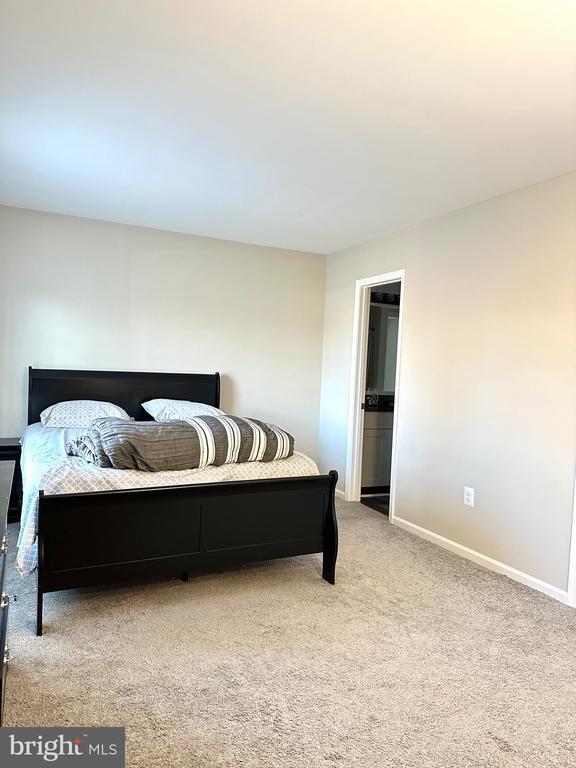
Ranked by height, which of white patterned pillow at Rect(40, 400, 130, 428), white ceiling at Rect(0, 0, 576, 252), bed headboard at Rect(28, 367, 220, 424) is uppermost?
white ceiling at Rect(0, 0, 576, 252)

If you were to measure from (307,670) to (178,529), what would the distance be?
3.02 ft

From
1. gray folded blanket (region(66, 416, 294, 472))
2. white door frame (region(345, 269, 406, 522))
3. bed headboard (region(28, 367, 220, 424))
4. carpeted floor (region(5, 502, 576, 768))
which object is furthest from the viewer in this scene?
white door frame (region(345, 269, 406, 522))

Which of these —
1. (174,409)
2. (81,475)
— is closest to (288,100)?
(81,475)

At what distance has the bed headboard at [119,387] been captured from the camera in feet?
14.1

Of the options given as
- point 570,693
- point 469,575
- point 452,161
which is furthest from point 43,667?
point 452,161

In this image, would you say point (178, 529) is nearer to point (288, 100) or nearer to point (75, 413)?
point (75, 413)

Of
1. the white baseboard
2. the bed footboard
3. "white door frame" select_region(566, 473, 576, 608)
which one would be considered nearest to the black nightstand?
the bed footboard

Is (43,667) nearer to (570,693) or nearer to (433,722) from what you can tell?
(433,722)

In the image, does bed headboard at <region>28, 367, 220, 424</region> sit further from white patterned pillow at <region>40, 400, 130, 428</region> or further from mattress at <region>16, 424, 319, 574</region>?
mattress at <region>16, 424, 319, 574</region>

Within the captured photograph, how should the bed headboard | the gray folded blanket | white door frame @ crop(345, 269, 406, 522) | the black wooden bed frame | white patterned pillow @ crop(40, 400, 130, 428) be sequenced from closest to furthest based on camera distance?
the black wooden bed frame
the gray folded blanket
white patterned pillow @ crop(40, 400, 130, 428)
the bed headboard
white door frame @ crop(345, 269, 406, 522)

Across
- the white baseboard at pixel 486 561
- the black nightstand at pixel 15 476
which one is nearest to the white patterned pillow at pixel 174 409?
the black nightstand at pixel 15 476

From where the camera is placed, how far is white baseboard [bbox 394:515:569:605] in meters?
3.03

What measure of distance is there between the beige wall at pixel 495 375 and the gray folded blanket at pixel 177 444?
1.26 m

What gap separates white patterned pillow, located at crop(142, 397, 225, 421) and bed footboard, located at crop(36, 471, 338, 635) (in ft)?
4.91
